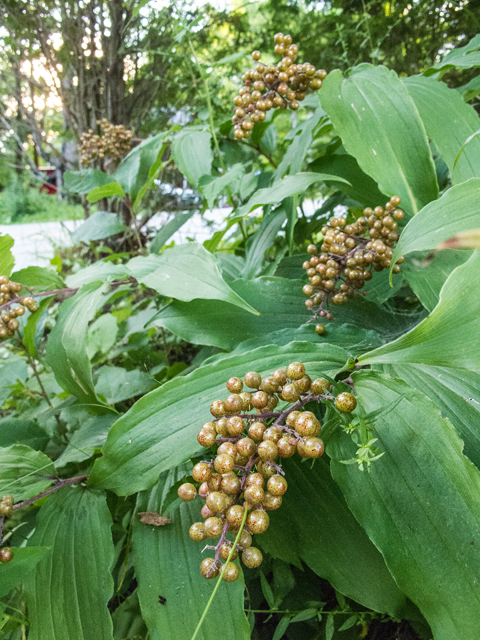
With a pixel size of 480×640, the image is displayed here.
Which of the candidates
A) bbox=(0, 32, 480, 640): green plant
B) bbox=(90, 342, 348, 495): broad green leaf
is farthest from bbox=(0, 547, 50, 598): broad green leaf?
bbox=(90, 342, 348, 495): broad green leaf

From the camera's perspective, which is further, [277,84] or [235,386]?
[277,84]

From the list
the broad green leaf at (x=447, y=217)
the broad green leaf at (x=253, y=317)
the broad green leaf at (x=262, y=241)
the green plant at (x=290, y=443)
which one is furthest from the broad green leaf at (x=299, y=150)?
the broad green leaf at (x=447, y=217)

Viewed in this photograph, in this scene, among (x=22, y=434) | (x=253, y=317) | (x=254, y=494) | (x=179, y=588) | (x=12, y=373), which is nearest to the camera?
(x=254, y=494)

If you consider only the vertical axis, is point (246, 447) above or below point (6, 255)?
below

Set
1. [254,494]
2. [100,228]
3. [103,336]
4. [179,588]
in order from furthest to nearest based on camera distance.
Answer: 1. [100,228]
2. [103,336]
3. [179,588]
4. [254,494]

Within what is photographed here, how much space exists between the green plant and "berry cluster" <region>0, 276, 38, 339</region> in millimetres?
91

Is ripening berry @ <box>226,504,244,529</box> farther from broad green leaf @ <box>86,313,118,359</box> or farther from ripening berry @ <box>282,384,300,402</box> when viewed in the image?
broad green leaf @ <box>86,313,118,359</box>

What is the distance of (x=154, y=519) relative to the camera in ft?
2.28

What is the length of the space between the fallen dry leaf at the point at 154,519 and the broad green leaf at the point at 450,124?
90 centimetres

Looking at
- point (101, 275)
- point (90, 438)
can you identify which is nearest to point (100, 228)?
point (101, 275)

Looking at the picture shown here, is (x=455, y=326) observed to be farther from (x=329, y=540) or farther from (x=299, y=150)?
(x=299, y=150)

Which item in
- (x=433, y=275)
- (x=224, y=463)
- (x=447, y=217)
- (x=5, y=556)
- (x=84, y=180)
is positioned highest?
(x=84, y=180)

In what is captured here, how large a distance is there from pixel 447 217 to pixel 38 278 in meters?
1.08

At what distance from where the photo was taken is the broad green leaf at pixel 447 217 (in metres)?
0.56
